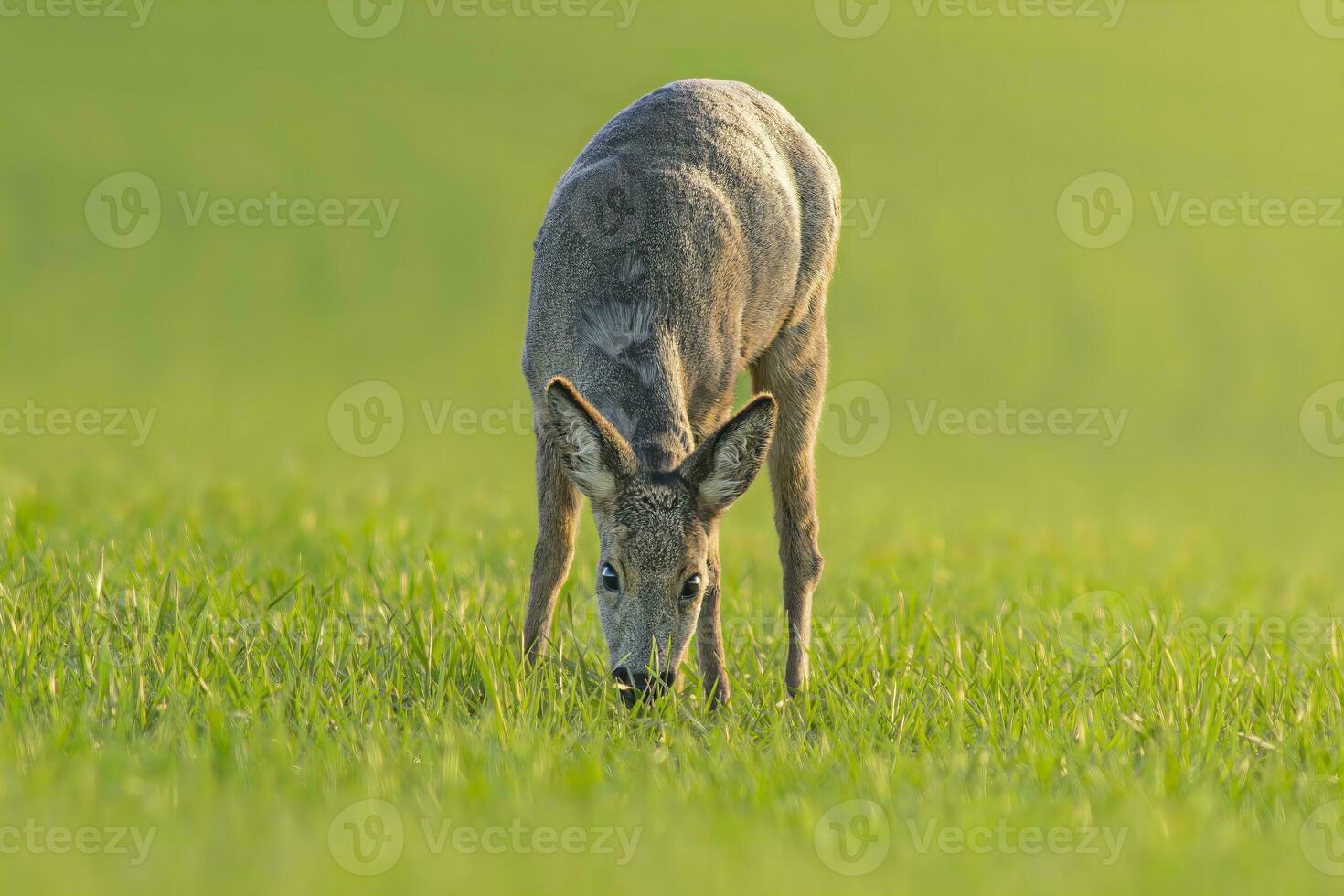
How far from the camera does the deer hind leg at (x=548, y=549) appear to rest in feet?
20.6

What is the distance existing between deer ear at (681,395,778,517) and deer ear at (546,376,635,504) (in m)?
0.27

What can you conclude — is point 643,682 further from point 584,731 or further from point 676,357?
point 676,357

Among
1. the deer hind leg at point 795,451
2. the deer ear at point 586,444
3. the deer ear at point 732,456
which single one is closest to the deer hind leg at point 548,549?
the deer ear at point 586,444

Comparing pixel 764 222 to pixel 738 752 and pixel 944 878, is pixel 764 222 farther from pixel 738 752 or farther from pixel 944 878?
pixel 944 878

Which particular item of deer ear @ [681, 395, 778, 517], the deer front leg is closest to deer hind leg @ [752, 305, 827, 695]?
the deer front leg

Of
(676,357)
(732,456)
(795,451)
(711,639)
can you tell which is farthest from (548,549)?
(795,451)

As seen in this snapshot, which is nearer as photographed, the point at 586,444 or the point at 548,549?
the point at 586,444

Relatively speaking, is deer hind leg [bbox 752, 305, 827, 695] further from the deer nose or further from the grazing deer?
the deer nose

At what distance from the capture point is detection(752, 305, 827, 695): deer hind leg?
706 centimetres

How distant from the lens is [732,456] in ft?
17.3

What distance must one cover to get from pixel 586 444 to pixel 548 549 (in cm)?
121

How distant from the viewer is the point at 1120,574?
954cm

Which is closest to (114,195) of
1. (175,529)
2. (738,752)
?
(175,529)

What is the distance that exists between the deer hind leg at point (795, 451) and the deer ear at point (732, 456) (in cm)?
173
